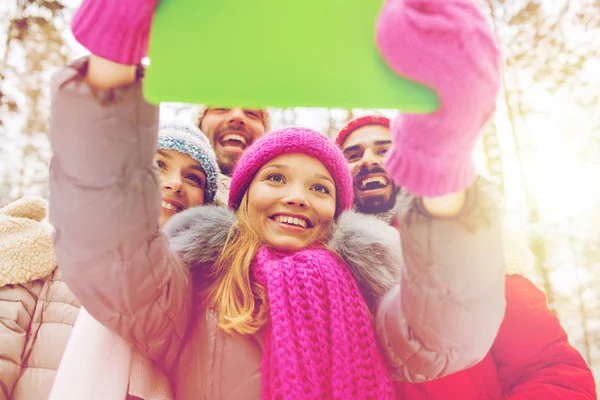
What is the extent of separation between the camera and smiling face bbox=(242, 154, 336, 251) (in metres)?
1.21

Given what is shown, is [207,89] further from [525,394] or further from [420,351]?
[525,394]

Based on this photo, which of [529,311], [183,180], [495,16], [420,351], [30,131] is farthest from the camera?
[495,16]

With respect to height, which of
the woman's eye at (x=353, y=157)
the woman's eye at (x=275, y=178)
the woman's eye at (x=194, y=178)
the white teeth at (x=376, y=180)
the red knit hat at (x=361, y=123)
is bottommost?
the woman's eye at (x=194, y=178)

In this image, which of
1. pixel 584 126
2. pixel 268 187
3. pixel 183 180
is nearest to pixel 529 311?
pixel 268 187

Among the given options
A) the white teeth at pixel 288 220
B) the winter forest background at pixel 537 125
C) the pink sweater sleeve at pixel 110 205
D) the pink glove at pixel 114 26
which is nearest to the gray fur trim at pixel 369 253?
the white teeth at pixel 288 220

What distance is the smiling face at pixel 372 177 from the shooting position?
6.12 feet

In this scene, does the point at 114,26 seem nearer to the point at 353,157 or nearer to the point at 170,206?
the point at 170,206

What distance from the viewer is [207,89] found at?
0.56m

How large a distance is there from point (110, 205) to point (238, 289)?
0.44 m

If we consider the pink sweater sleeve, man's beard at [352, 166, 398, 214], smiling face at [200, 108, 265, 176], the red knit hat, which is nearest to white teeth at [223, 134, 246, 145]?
smiling face at [200, 108, 265, 176]

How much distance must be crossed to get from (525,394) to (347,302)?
2.07 ft

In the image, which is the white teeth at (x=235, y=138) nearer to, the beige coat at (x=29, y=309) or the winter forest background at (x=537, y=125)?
the beige coat at (x=29, y=309)

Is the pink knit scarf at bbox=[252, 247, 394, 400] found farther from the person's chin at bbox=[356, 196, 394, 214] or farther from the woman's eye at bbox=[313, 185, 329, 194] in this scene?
the person's chin at bbox=[356, 196, 394, 214]

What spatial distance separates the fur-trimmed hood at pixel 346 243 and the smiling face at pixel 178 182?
295mm
